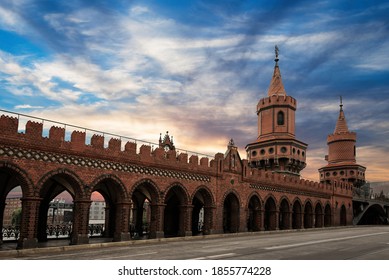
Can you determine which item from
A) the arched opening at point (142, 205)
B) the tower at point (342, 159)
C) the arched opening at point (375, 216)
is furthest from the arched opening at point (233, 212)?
the arched opening at point (375, 216)

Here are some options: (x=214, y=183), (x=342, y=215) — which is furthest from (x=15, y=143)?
(x=342, y=215)

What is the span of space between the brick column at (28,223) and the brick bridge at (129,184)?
0.05 m

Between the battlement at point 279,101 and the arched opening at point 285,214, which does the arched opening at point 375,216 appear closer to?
the battlement at point 279,101

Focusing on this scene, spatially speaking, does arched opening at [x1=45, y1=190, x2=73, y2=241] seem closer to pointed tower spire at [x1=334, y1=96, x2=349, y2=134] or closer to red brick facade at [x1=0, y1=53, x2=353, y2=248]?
red brick facade at [x1=0, y1=53, x2=353, y2=248]

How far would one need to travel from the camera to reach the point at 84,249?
798 inches

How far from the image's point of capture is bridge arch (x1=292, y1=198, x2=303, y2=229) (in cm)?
4221

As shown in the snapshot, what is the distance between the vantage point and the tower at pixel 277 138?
1980 inches

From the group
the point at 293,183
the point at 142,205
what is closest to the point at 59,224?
the point at 142,205

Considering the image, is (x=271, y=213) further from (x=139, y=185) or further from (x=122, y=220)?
(x=122, y=220)

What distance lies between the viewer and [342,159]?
67.4m

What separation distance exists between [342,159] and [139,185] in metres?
50.5
